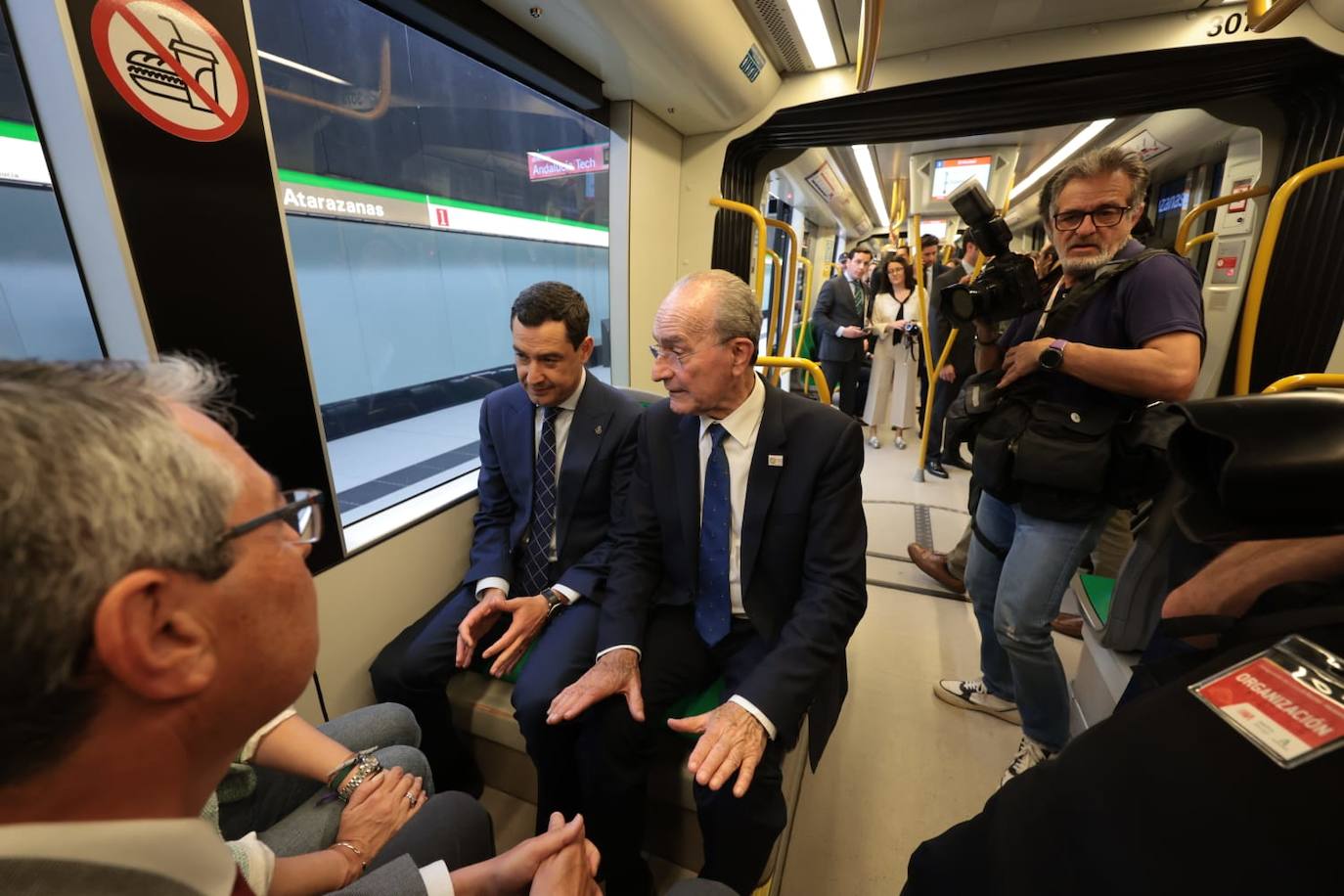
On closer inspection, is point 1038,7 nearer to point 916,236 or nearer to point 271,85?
point 916,236

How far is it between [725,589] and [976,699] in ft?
4.62

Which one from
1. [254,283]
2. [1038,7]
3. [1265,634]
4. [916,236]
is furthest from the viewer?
[916,236]

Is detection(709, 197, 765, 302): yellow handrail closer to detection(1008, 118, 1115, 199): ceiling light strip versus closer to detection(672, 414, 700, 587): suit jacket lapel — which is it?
detection(672, 414, 700, 587): suit jacket lapel

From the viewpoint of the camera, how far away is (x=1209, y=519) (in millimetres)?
604

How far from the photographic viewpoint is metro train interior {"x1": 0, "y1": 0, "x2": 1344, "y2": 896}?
1.15 meters

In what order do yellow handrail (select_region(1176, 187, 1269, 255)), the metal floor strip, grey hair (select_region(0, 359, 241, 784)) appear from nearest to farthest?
grey hair (select_region(0, 359, 241, 784)) → yellow handrail (select_region(1176, 187, 1269, 255)) → the metal floor strip

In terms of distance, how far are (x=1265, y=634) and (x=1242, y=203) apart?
14.2ft

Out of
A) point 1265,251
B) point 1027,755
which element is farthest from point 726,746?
point 1265,251

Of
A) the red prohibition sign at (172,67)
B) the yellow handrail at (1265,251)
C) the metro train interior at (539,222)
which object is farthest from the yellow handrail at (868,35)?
the yellow handrail at (1265,251)

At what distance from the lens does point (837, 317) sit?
5.92 metres

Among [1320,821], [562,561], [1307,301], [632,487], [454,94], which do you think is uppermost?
[454,94]

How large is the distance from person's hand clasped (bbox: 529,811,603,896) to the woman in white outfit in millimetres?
5177

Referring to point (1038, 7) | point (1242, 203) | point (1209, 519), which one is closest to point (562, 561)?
point (1209, 519)

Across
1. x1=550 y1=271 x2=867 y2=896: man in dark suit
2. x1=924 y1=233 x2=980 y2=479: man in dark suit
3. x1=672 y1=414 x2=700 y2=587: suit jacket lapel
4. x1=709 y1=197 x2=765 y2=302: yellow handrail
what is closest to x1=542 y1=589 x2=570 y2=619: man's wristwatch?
x1=550 y1=271 x2=867 y2=896: man in dark suit
